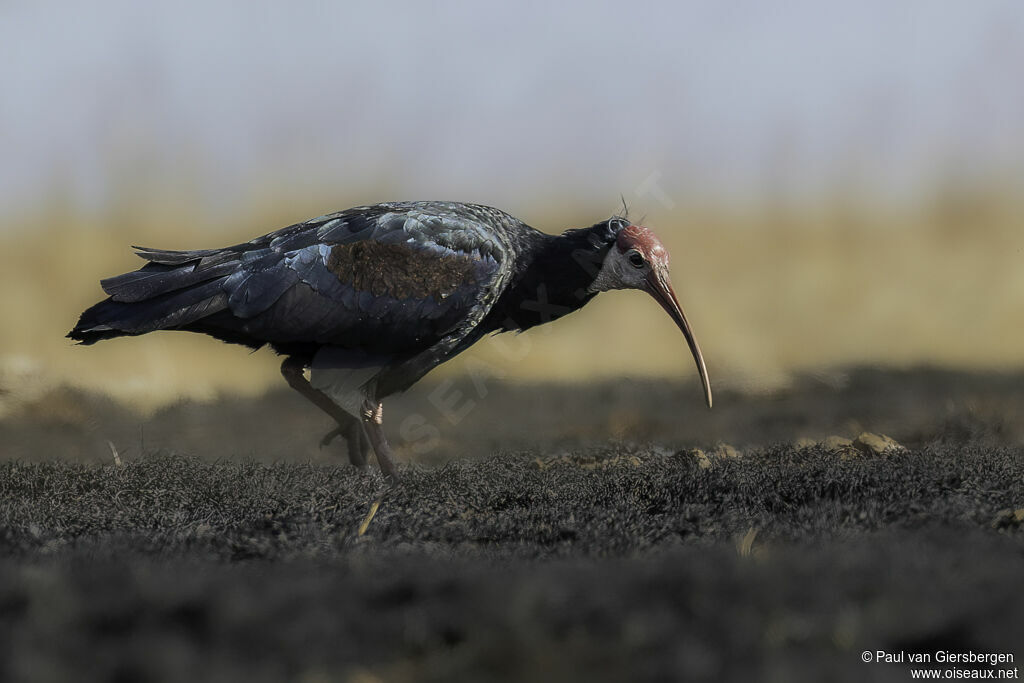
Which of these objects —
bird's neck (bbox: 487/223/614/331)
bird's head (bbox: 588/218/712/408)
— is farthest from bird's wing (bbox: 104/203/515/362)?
bird's head (bbox: 588/218/712/408)

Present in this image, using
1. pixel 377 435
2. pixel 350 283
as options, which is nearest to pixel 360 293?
pixel 350 283

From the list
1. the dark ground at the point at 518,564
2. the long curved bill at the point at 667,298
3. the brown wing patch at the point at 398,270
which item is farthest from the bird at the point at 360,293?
the dark ground at the point at 518,564

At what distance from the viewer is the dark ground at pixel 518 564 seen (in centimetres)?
414

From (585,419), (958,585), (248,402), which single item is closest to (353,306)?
(958,585)

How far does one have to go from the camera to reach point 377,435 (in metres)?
8.71

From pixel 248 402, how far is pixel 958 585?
1221 centimetres

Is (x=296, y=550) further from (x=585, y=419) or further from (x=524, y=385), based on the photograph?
(x=524, y=385)

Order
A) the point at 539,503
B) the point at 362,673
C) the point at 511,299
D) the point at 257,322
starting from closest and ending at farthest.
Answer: the point at 362,673
the point at 539,503
the point at 257,322
the point at 511,299

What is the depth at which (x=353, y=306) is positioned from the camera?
8.41 meters

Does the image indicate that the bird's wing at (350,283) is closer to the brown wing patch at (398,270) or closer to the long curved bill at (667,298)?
the brown wing patch at (398,270)

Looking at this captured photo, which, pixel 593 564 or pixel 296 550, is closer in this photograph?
pixel 593 564

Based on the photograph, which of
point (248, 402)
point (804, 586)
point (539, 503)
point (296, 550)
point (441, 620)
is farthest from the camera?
point (248, 402)

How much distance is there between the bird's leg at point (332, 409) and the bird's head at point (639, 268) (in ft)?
7.43

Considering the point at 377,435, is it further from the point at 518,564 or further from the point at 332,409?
the point at 518,564
